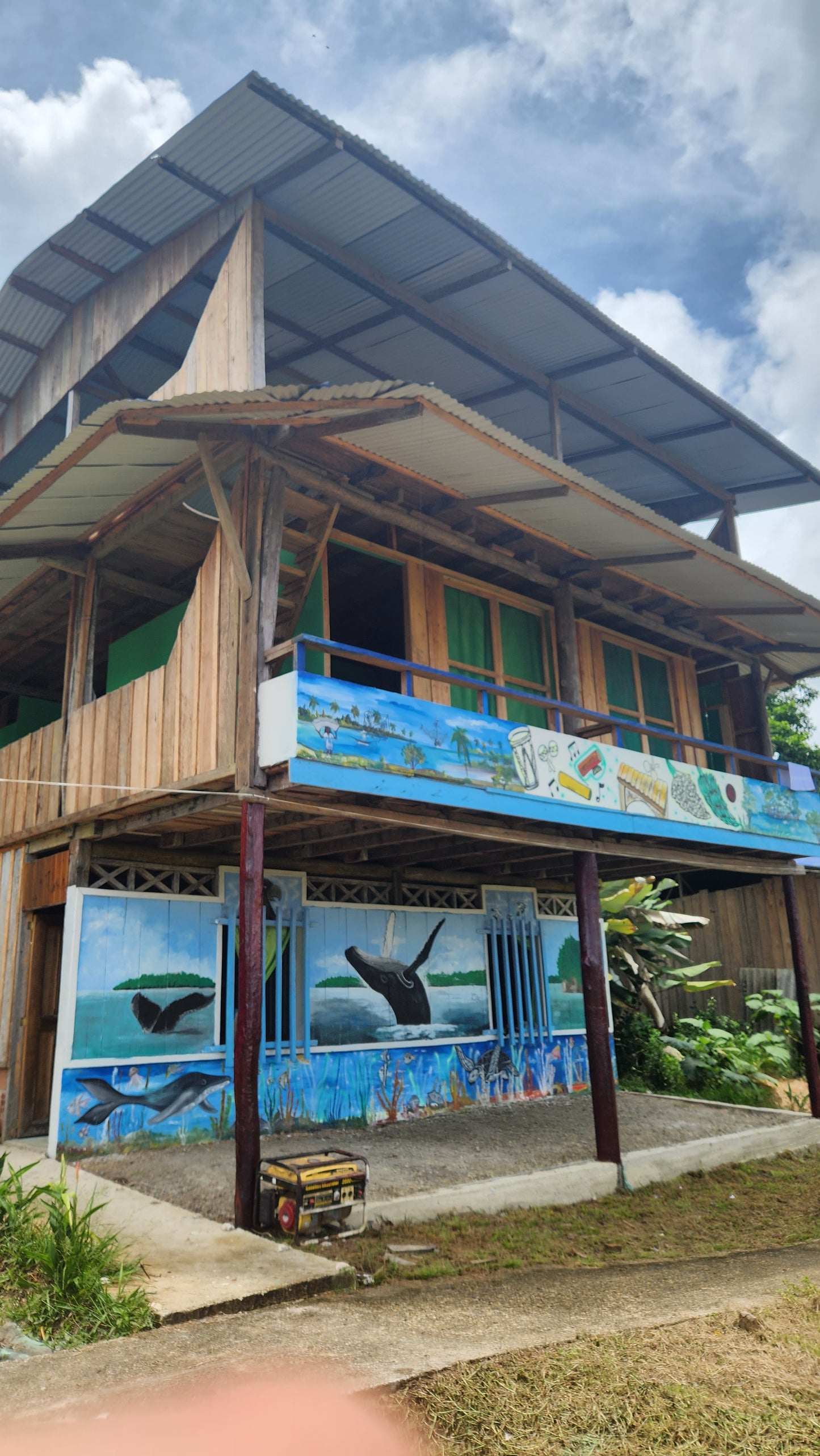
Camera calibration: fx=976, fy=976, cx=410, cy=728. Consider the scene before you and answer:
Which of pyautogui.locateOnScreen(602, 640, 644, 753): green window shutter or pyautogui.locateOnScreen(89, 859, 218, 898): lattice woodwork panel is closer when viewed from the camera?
pyautogui.locateOnScreen(89, 859, 218, 898): lattice woodwork panel

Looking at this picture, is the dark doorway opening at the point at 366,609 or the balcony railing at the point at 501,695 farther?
the dark doorway opening at the point at 366,609

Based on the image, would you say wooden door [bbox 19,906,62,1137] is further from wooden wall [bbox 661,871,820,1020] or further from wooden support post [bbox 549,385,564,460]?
wooden wall [bbox 661,871,820,1020]

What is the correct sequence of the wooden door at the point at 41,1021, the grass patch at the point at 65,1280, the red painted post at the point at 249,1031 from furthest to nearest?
the wooden door at the point at 41,1021
the red painted post at the point at 249,1031
the grass patch at the point at 65,1280

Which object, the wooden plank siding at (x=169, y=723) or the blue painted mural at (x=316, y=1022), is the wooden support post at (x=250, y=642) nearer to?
the wooden plank siding at (x=169, y=723)

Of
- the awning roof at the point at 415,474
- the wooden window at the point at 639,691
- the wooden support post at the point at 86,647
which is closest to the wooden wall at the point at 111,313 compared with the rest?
the awning roof at the point at 415,474

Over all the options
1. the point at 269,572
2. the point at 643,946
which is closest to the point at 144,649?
the point at 269,572

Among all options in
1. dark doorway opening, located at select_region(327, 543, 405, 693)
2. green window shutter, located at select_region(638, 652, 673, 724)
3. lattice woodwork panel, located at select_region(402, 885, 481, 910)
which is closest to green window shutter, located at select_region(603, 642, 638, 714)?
green window shutter, located at select_region(638, 652, 673, 724)

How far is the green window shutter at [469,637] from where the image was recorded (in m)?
10.7

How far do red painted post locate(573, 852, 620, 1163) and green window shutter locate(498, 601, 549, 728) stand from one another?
78.9 inches

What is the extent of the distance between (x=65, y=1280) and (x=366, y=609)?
28.3 feet

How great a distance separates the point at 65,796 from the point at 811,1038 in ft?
31.1

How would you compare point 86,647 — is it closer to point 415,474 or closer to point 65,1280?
point 415,474

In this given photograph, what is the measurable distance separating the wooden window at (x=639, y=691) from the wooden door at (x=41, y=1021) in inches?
286

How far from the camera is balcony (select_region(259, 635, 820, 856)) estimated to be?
738 centimetres
